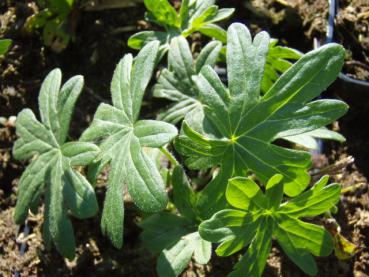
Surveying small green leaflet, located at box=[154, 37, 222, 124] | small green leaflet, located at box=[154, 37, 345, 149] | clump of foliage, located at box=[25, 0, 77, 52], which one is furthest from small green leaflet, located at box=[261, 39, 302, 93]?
clump of foliage, located at box=[25, 0, 77, 52]

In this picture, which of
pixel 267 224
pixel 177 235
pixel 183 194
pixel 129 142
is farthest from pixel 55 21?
pixel 267 224

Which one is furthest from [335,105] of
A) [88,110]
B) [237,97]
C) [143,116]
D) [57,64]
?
[57,64]

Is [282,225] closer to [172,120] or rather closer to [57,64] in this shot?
[172,120]

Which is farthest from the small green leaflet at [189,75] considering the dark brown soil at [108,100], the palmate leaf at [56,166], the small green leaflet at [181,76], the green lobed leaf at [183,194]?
the palmate leaf at [56,166]

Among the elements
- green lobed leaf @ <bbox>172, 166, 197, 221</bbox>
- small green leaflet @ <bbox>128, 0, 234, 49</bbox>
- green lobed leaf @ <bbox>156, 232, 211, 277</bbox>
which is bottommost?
green lobed leaf @ <bbox>156, 232, 211, 277</bbox>

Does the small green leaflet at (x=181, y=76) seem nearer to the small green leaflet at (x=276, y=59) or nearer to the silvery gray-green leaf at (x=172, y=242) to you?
the small green leaflet at (x=276, y=59)

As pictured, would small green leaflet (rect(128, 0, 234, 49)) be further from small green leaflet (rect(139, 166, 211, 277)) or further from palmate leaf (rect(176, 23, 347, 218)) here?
small green leaflet (rect(139, 166, 211, 277))

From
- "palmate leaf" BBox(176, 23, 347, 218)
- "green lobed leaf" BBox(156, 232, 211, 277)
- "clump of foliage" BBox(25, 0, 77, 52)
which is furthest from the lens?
"clump of foliage" BBox(25, 0, 77, 52)
